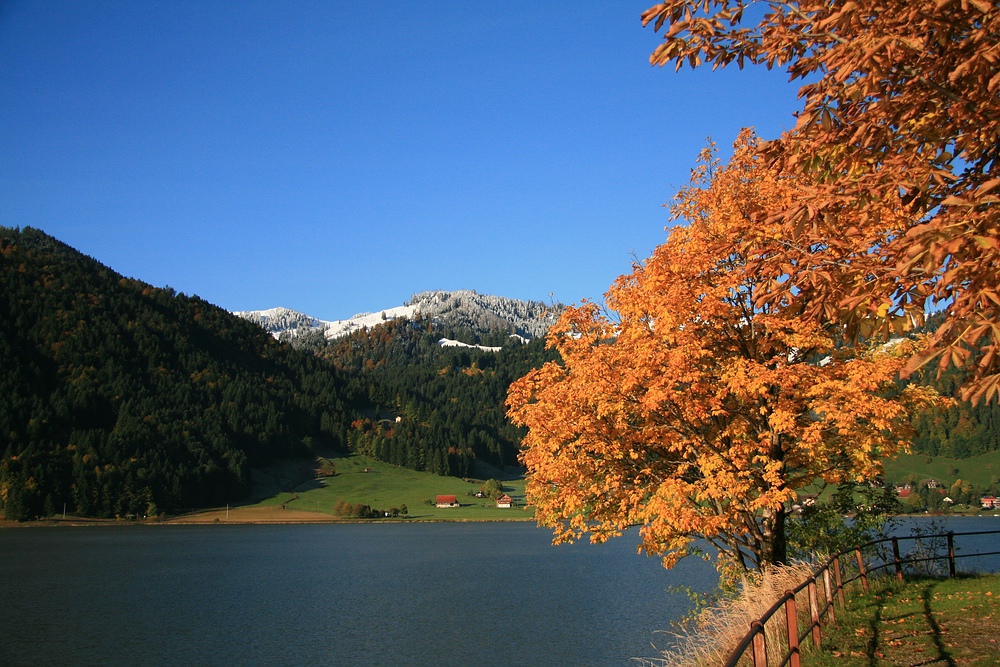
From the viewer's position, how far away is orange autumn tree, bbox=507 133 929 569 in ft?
45.5

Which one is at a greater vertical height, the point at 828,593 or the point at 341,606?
the point at 828,593

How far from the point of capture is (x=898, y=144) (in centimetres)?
726

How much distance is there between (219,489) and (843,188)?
182 meters

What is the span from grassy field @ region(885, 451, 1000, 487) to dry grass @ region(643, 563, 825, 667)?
16658 cm

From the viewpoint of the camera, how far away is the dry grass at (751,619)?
12625 mm

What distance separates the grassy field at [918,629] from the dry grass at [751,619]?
2.15 feet

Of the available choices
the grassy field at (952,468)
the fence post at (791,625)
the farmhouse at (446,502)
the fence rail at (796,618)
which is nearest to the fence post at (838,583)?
the fence rail at (796,618)

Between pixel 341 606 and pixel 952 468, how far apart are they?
171m

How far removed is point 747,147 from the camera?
16516mm

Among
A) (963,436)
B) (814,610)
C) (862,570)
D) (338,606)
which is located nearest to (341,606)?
(338,606)

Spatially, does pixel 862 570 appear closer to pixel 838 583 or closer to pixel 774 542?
pixel 838 583

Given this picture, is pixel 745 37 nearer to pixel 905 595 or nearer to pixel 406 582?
pixel 905 595

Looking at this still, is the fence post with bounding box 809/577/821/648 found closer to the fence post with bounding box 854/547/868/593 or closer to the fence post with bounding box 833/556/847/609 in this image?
the fence post with bounding box 833/556/847/609

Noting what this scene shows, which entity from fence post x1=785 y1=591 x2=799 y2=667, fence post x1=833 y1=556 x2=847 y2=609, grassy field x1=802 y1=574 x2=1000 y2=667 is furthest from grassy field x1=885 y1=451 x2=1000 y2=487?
fence post x1=785 y1=591 x2=799 y2=667
